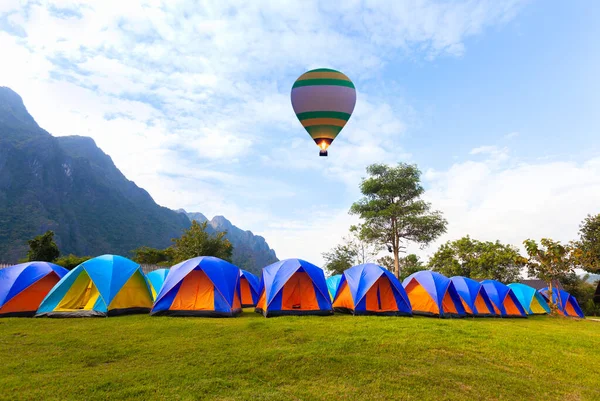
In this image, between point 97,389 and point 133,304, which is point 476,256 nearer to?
point 133,304

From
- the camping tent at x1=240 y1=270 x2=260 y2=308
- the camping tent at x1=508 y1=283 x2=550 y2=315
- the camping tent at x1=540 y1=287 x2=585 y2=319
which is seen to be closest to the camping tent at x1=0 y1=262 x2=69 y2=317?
the camping tent at x1=240 y1=270 x2=260 y2=308

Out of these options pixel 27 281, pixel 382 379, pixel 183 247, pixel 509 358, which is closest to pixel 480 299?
pixel 509 358

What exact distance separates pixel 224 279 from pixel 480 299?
12.8 meters

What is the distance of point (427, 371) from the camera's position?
5742 mm

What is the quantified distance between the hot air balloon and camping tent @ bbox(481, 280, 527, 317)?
12155 mm

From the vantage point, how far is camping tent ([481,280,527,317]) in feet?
56.3

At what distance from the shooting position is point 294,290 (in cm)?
1336

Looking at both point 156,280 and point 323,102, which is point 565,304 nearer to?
point 323,102

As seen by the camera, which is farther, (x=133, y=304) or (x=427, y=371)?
(x=133, y=304)

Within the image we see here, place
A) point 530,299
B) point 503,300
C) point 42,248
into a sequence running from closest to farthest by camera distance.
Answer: point 503,300 < point 530,299 < point 42,248

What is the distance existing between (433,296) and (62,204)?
114m

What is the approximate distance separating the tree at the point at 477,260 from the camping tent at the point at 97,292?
104ft

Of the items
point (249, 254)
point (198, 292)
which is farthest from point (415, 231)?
point (249, 254)

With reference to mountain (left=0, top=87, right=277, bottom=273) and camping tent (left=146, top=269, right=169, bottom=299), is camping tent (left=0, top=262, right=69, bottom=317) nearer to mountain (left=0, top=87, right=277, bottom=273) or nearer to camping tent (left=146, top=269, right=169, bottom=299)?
camping tent (left=146, top=269, right=169, bottom=299)
